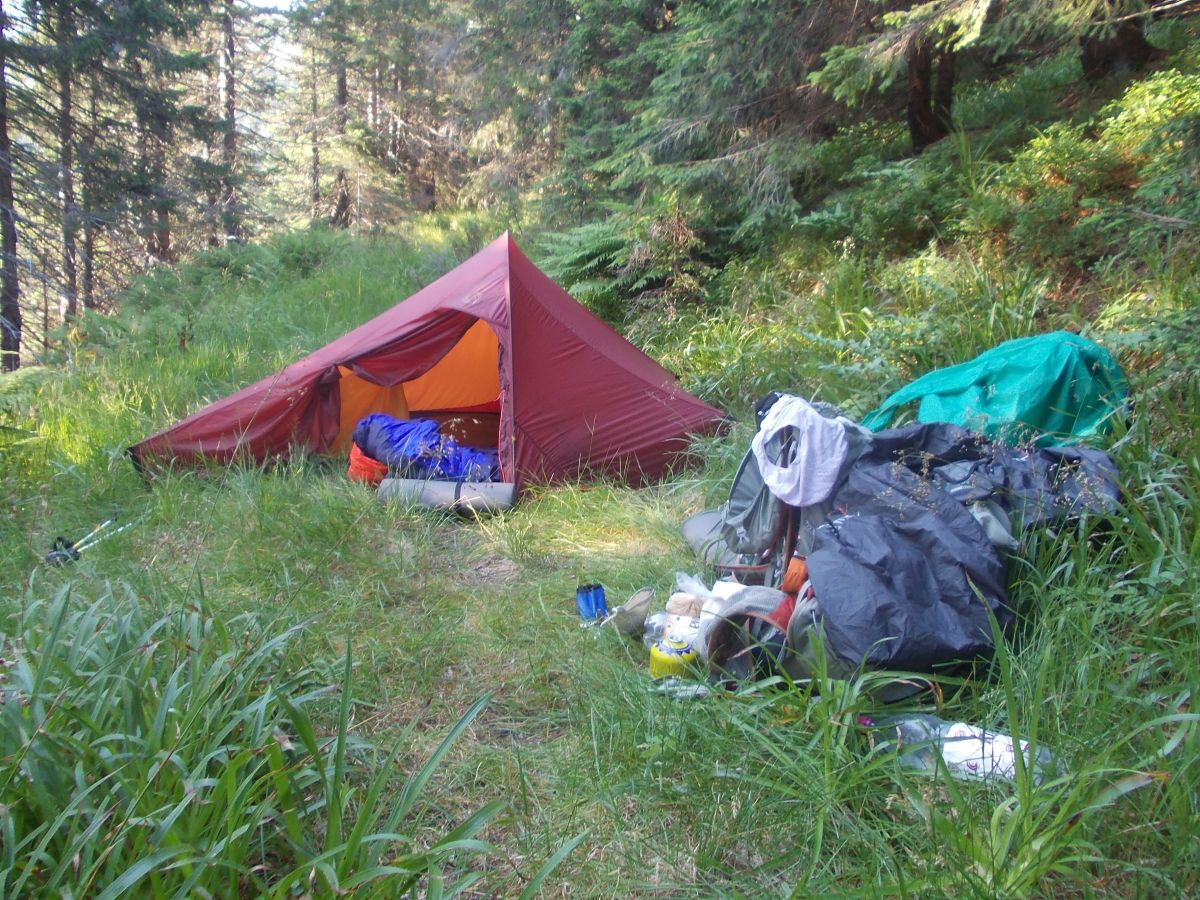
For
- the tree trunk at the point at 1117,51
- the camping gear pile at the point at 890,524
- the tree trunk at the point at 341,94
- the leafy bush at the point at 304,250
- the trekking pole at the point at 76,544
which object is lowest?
the trekking pole at the point at 76,544

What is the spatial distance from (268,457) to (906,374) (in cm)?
327

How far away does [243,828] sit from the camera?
1.58 metres

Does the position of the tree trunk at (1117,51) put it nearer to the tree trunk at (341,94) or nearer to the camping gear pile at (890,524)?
the camping gear pile at (890,524)

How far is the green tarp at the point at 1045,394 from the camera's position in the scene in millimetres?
3014

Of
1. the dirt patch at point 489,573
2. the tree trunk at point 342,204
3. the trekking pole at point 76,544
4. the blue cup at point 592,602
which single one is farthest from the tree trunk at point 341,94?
the blue cup at point 592,602

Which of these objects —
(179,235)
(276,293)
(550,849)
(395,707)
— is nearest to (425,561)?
(395,707)

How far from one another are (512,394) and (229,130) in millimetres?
10426

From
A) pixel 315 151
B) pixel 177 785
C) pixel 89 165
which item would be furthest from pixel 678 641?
pixel 315 151

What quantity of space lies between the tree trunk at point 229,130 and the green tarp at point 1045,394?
11961 millimetres

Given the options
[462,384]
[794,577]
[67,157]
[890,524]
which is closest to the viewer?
[890,524]

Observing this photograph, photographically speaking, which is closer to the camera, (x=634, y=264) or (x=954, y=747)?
(x=954, y=747)

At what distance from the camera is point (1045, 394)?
3.08m

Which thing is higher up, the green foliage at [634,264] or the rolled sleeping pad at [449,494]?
the green foliage at [634,264]

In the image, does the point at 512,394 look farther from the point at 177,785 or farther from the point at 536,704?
the point at 177,785
